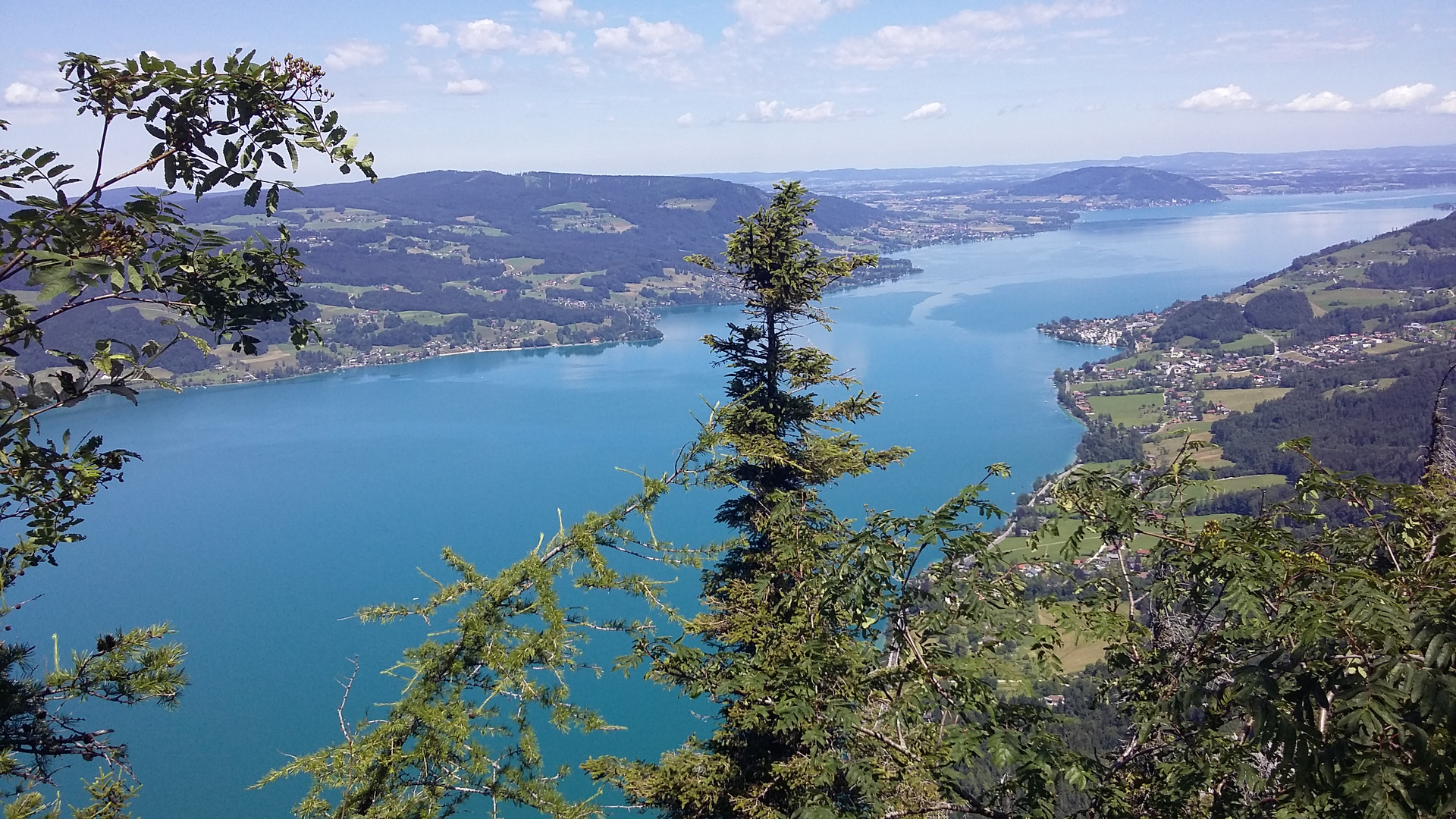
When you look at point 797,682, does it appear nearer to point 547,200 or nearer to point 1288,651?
point 1288,651

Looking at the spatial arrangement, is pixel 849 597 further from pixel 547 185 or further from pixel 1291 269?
pixel 547 185

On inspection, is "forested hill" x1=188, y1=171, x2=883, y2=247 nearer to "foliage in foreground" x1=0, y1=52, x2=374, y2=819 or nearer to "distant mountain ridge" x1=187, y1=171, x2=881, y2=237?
"distant mountain ridge" x1=187, y1=171, x2=881, y2=237

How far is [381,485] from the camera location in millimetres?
41469

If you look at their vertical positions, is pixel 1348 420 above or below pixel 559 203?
below

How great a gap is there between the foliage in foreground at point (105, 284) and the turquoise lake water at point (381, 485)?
5.78 meters

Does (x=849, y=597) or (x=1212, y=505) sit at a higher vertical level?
(x=849, y=597)

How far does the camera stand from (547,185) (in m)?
182

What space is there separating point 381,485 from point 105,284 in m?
42.7

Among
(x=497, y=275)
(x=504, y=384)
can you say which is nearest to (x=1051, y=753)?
(x=504, y=384)

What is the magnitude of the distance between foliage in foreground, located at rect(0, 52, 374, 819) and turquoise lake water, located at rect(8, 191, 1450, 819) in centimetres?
578

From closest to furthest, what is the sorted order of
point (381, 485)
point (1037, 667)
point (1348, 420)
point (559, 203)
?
point (1037, 667) → point (381, 485) → point (1348, 420) → point (559, 203)

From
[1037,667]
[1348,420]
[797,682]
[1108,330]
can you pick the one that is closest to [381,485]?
[797,682]

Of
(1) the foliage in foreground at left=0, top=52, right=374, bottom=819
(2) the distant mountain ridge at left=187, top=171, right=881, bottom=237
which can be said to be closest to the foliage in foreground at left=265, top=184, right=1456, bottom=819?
(1) the foliage in foreground at left=0, top=52, right=374, bottom=819

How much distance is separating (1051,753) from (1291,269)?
103 meters
